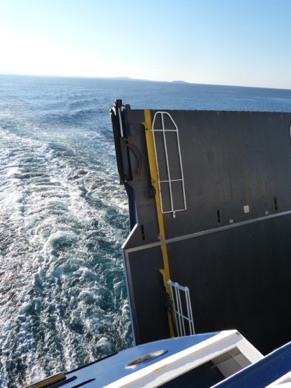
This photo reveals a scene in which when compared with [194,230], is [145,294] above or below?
below

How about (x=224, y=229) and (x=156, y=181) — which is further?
(x=224, y=229)

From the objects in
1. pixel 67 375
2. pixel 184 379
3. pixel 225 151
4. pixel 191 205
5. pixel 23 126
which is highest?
pixel 23 126

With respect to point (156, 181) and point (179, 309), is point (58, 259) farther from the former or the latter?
point (156, 181)

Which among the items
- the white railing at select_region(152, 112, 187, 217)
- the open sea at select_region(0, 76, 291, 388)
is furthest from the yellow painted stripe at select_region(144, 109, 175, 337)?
the open sea at select_region(0, 76, 291, 388)

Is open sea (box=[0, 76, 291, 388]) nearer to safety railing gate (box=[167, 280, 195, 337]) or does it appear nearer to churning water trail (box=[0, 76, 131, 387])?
churning water trail (box=[0, 76, 131, 387])

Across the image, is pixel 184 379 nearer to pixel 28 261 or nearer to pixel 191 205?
pixel 191 205

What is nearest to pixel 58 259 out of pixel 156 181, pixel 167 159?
pixel 156 181

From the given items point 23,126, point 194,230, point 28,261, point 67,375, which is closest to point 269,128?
point 194,230

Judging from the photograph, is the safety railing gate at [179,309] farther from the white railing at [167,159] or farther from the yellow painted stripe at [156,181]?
the white railing at [167,159]
